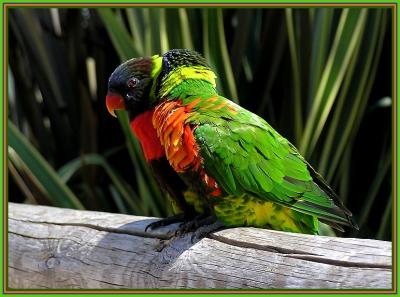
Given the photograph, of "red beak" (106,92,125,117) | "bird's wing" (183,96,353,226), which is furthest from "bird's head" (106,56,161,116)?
"bird's wing" (183,96,353,226)

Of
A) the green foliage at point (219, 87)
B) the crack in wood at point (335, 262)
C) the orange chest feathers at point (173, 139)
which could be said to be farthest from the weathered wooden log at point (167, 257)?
the green foliage at point (219, 87)

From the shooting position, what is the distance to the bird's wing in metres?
1.09

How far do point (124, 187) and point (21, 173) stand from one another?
36cm

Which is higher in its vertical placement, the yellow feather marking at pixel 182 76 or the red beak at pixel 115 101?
the yellow feather marking at pixel 182 76

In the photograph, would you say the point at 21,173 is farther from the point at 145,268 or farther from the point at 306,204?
the point at 306,204

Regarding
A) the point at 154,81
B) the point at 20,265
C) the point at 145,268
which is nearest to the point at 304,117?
the point at 154,81

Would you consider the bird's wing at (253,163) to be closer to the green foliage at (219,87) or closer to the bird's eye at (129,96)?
the bird's eye at (129,96)

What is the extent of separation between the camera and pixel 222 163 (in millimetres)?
1086

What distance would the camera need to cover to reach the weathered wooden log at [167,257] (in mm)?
914

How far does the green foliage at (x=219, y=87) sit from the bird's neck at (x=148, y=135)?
0.49 m

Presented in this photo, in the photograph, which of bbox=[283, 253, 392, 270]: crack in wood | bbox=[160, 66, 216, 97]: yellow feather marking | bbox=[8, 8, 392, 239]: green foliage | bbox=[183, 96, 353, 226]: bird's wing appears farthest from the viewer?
bbox=[8, 8, 392, 239]: green foliage

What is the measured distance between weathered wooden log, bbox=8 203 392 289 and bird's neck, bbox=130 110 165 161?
0.58 feet

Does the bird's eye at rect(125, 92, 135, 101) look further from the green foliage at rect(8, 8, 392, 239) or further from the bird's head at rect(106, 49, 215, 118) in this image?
the green foliage at rect(8, 8, 392, 239)

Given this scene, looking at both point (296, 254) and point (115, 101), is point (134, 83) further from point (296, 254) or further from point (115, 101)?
point (296, 254)
